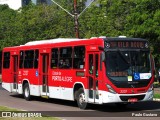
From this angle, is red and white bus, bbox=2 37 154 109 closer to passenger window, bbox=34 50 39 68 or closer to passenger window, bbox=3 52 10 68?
passenger window, bbox=34 50 39 68

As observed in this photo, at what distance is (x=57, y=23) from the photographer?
5222 cm

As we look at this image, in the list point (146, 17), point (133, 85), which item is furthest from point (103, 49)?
point (146, 17)

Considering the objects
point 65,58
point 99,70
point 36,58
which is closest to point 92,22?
point 36,58

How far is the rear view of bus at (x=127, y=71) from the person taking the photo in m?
16.7

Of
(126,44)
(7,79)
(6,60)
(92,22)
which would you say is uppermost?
(92,22)

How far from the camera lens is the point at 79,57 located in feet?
61.0

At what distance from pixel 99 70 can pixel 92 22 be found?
23.7 m

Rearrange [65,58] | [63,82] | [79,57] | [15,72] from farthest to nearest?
[15,72] → [63,82] → [65,58] → [79,57]

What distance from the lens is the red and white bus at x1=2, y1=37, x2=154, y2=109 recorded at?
663 inches

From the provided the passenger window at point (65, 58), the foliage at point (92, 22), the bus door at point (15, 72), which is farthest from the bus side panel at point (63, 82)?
the foliage at point (92, 22)

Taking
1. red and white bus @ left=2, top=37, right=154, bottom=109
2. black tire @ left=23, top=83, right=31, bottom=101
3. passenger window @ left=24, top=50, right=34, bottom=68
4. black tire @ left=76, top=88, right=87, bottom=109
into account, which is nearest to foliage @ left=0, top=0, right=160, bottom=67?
passenger window @ left=24, top=50, right=34, bottom=68

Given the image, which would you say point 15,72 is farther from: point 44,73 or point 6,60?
point 44,73

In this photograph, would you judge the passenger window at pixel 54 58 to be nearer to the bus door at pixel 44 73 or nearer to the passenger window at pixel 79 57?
the bus door at pixel 44 73

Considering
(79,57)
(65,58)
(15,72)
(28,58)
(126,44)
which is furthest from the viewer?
(15,72)
